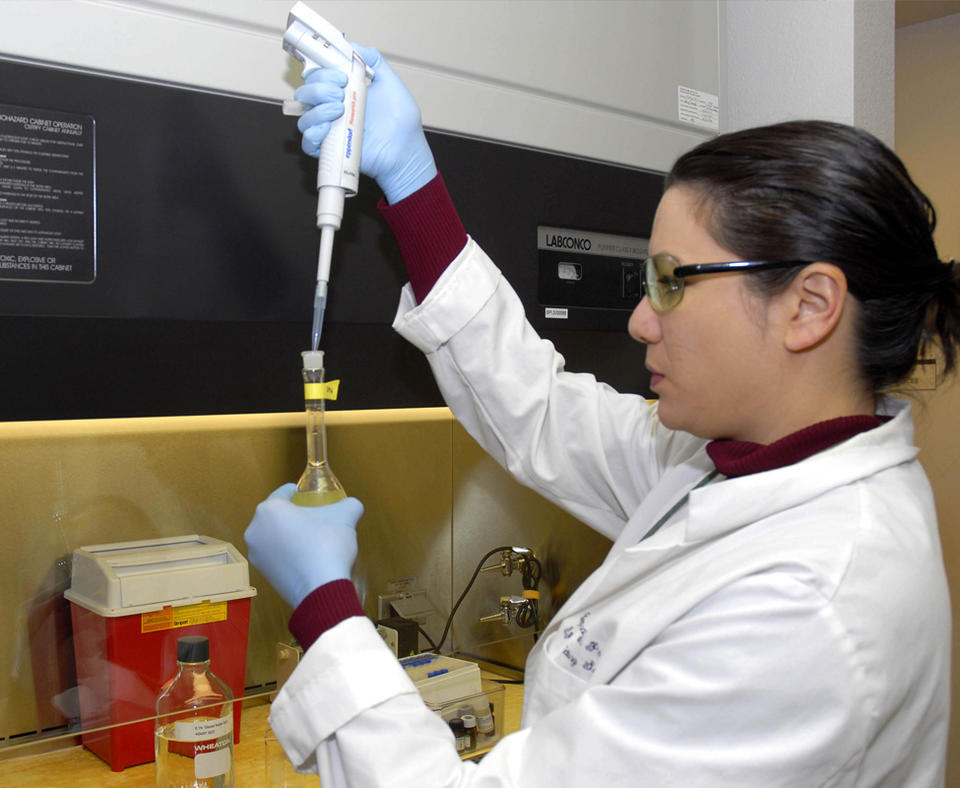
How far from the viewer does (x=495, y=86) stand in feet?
3.87

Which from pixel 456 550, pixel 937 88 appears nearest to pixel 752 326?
pixel 456 550

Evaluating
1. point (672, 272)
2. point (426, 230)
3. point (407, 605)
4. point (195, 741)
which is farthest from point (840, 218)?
point (407, 605)

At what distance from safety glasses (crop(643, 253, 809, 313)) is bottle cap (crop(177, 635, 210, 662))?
2.34ft

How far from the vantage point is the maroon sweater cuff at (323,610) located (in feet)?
2.82

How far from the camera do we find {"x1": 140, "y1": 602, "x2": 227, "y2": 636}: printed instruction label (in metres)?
1.28

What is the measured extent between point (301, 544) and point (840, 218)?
0.59 meters

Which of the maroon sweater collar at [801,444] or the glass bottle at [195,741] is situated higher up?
the maroon sweater collar at [801,444]

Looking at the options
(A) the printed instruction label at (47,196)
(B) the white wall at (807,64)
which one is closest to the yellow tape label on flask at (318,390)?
(A) the printed instruction label at (47,196)

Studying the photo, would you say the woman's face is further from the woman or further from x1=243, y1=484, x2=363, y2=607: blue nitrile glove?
x1=243, y1=484, x2=363, y2=607: blue nitrile glove

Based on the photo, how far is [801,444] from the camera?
0.86 meters

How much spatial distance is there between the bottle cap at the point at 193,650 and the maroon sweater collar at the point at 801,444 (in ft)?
2.29

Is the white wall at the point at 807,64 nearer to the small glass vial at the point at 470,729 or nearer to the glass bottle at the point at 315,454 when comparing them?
the glass bottle at the point at 315,454

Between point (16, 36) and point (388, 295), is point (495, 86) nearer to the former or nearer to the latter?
point (388, 295)

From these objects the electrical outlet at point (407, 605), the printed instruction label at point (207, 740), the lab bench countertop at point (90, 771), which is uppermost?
the electrical outlet at point (407, 605)
